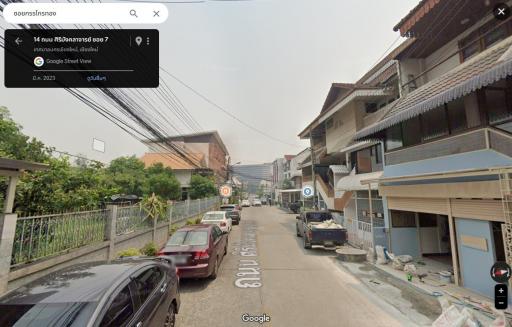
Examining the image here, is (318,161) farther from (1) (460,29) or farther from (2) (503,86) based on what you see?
(2) (503,86)

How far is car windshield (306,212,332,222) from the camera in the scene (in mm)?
12703

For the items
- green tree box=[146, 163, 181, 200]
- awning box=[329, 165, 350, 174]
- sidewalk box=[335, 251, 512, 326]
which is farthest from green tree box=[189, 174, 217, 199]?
sidewalk box=[335, 251, 512, 326]

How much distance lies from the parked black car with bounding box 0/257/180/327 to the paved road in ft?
4.85

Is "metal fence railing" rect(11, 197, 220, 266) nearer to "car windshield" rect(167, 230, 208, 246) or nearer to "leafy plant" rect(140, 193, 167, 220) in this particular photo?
"leafy plant" rect(140, 193, 167, 220)

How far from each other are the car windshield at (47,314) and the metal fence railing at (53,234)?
2.98 meters

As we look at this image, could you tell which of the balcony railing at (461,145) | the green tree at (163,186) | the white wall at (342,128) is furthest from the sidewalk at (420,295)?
the green tree at (163,186)

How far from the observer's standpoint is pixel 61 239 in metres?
5.69

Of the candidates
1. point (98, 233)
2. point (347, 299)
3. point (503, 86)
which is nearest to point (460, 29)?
point (503, 86)

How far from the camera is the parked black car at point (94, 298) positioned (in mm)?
2346

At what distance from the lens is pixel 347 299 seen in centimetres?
577

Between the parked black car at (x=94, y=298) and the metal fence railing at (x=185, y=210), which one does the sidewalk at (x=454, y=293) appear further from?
the metal fence railing at (x=185, y=210)

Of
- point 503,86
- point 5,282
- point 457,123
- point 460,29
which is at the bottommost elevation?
point 5,282

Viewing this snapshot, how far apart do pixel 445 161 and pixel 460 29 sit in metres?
5.12

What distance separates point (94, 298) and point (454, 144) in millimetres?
8724
